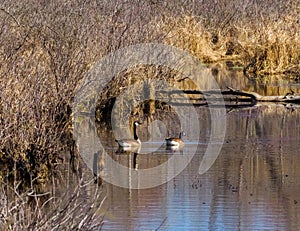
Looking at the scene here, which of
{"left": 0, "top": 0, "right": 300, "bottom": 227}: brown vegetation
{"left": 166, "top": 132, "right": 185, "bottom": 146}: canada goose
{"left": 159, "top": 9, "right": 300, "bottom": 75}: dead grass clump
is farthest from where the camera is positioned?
{"left": 159, "top": 9, "right": 300, "bottom": 75}: dead grass clump

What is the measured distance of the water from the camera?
8.86 metres

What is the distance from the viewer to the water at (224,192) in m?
8.86

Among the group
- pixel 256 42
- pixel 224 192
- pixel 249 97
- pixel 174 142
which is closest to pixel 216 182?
pixel 224 192

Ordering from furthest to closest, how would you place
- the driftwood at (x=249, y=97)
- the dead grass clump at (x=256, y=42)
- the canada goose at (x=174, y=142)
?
1. the dead grass clump at (x=256, y=42)
2. the driftwood at (x=249, y=97)
3. the canada goose at (x=174, y=142)

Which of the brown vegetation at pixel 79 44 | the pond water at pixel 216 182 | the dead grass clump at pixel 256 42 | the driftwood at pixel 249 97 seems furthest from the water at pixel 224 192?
the dead grass clump at pixel 256 42

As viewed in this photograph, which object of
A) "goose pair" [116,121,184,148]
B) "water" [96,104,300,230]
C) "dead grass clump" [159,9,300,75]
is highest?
"dead grass clump" [159,9,300,75]

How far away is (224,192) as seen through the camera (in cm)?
1018

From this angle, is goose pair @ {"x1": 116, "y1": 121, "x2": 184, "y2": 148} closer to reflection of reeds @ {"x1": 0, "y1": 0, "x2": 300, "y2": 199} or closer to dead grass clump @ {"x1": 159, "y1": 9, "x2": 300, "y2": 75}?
reflection of reeds @ {"x1": 0, "y1": 0, "x2": 300, "y2": 199}

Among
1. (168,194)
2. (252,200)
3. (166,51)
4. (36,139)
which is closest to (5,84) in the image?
(36,139)

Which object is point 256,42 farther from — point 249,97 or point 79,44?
point 79,44

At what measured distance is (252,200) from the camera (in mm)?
9742

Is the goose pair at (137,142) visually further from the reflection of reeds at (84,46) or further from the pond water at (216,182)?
the reflection of reeds at (84,46)

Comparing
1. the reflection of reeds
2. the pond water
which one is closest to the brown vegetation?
the reflection of reeds

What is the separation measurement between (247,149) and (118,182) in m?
2.92
